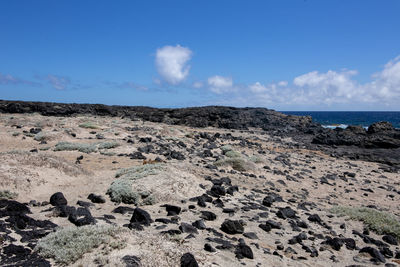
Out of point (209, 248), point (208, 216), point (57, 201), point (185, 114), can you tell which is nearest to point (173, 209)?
point (208, 216)

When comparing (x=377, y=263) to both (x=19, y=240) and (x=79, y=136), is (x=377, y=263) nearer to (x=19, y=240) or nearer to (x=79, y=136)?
(x=19, y=240)

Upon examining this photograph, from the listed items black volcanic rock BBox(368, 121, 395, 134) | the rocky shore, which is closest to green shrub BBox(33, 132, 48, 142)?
the rocky shore

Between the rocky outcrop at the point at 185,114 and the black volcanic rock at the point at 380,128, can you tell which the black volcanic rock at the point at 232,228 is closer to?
the black volcanic rock at the point at 380,128

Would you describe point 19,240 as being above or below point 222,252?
above

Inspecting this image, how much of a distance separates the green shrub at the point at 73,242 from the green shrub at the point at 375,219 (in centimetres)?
767

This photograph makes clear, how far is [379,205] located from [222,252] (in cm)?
1029

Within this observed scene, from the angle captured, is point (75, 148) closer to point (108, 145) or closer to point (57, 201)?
point (108, 145)

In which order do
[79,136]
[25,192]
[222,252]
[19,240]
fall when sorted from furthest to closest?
[79,136], [25,192], [222,252], [19,240]

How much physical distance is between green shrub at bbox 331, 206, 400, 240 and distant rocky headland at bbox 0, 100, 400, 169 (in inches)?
988

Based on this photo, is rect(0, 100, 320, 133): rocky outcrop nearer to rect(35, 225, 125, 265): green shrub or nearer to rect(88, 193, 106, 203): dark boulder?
rect(88, 193, 106, 203): dark boulder

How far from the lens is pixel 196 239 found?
5949mm

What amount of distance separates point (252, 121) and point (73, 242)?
51.7 meters

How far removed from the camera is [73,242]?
181 inches

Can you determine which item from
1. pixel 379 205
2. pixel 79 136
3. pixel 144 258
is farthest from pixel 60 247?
pixel 79 136
